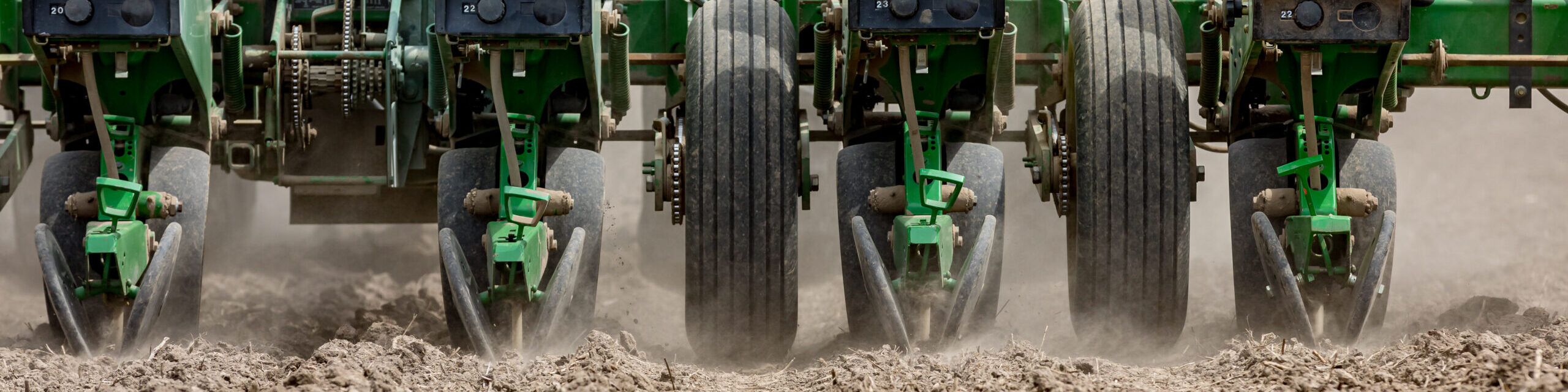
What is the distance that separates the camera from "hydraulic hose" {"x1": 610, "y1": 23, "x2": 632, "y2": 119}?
8156 mm

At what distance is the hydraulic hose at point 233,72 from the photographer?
27.7 ft

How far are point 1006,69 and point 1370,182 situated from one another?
157cm

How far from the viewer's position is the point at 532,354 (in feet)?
25.7

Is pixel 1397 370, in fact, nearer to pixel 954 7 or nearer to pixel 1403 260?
pixel 954 7

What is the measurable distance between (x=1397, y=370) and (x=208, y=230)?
8.34 metres

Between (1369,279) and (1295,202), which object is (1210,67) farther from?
(1369,279)

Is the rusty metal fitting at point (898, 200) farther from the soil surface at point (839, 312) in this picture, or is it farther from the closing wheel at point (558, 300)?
the closing wheel at point (558, 300)

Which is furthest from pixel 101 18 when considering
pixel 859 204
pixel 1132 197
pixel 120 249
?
pixel 1132 197

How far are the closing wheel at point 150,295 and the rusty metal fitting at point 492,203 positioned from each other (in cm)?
124

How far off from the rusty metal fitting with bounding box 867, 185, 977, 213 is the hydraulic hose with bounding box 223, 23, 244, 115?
2.82 metres

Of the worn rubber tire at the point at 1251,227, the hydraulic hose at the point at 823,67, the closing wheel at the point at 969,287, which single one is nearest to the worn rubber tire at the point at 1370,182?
the worn rubber tire at the point at 1251,227

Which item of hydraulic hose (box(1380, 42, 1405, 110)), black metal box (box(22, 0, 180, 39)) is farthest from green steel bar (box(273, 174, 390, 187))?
hydraulic hose (box(1380, 42, 1405, 110))

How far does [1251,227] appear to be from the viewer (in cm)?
814

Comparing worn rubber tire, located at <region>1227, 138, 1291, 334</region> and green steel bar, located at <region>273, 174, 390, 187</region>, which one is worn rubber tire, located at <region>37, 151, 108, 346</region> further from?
worn rubber tire, located at <region>1227, 138, 1291, 334</region>
